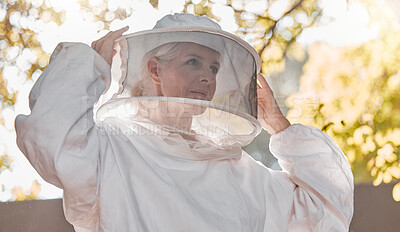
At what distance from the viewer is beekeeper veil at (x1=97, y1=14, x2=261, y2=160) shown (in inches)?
45.4

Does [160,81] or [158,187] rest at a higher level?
[160,81]

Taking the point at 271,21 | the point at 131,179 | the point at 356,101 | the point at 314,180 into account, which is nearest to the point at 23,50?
the point at 271,21

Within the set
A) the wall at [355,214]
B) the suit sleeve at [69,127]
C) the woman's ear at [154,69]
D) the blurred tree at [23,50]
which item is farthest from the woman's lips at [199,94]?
the blurred tree at [23,50]

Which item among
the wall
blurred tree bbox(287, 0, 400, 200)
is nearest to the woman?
the wall

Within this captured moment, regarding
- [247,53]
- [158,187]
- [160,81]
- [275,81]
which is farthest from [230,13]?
[158,187]

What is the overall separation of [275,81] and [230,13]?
51 cm

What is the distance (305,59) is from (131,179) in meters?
1.81

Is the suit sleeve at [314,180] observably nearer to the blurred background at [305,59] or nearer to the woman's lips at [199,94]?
the woman's lips at [199,94]

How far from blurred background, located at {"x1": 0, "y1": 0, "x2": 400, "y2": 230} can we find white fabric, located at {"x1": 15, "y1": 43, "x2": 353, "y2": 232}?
1209 mm

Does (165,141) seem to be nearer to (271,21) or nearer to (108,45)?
(108,45)

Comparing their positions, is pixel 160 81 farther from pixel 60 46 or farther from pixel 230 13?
pixel 230 13

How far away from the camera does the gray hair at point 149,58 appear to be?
115cm

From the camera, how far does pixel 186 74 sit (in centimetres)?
115

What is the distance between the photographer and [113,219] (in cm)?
106
